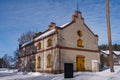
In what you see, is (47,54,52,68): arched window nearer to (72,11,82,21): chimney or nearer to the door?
the door

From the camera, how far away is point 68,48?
104ft

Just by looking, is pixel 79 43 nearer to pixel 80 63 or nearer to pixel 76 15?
pixel 80 63

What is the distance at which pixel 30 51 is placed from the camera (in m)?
40.9

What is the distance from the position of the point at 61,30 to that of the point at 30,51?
1190 centimetres

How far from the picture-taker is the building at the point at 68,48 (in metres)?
30.9

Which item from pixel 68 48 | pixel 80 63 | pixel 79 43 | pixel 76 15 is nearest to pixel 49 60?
pixel 68 48

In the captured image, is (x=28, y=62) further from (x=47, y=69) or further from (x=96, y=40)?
(x=96, y=40)

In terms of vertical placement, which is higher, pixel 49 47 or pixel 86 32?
pixel 86 32

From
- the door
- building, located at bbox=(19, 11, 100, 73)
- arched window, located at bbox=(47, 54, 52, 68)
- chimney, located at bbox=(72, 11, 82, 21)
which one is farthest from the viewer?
chimney, located at bbox=(72, 11, 82, 21)

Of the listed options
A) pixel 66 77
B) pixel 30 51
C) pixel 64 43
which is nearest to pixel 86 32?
pixel 64 43

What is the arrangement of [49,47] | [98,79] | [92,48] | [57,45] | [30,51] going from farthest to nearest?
[30,51] < [92,48] < [49,47] < [57,45] < [98,79]

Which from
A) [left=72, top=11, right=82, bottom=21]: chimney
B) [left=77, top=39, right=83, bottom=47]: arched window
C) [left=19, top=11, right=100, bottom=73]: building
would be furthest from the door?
[left=72, top=11, right=82, bottom=21]: chimney

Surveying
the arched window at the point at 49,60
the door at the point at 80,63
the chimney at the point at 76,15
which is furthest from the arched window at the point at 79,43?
the arched window at the point at 49,60

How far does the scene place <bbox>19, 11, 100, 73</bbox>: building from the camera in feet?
102
